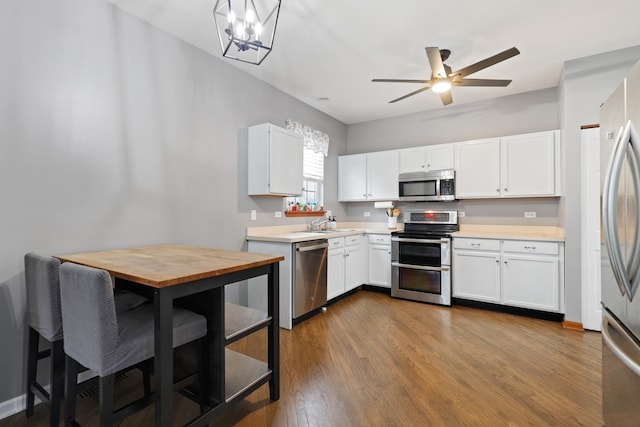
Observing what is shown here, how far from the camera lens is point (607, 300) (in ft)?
4.87

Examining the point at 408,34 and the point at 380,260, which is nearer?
the point at 408,34

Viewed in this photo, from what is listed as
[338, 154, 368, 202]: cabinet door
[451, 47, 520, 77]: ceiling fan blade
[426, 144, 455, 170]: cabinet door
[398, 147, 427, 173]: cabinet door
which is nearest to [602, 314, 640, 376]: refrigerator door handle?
[451, 47, 520, 77]: ceiling fan blade

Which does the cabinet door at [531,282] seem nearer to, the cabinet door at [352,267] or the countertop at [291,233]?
the countertop at [291,233]

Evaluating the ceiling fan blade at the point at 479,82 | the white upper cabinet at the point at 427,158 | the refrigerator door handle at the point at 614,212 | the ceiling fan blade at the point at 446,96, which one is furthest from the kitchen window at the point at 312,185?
the refrigerator door handle at the point at 614,212

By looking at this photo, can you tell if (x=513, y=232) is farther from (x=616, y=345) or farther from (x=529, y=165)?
(x=616, y=345)

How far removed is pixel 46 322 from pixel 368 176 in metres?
4.12

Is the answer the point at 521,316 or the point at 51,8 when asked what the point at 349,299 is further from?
the point at 51,8

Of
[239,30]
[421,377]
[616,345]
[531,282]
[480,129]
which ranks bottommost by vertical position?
[421,377]

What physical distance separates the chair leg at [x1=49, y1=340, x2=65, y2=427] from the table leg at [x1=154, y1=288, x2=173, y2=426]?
719 millimetres

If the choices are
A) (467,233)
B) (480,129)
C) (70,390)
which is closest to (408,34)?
(480,129)

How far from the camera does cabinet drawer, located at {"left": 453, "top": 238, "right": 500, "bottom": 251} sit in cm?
366

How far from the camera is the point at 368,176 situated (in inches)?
194

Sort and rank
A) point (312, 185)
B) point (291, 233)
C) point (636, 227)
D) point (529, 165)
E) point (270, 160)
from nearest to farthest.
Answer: point (636, 227) < point (270, 160) < point (529, 165) < point (291, 233) < point (312, 185)

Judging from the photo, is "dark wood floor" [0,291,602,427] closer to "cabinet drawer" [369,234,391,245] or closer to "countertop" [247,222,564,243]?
"countertop" [247,222,564,243]
